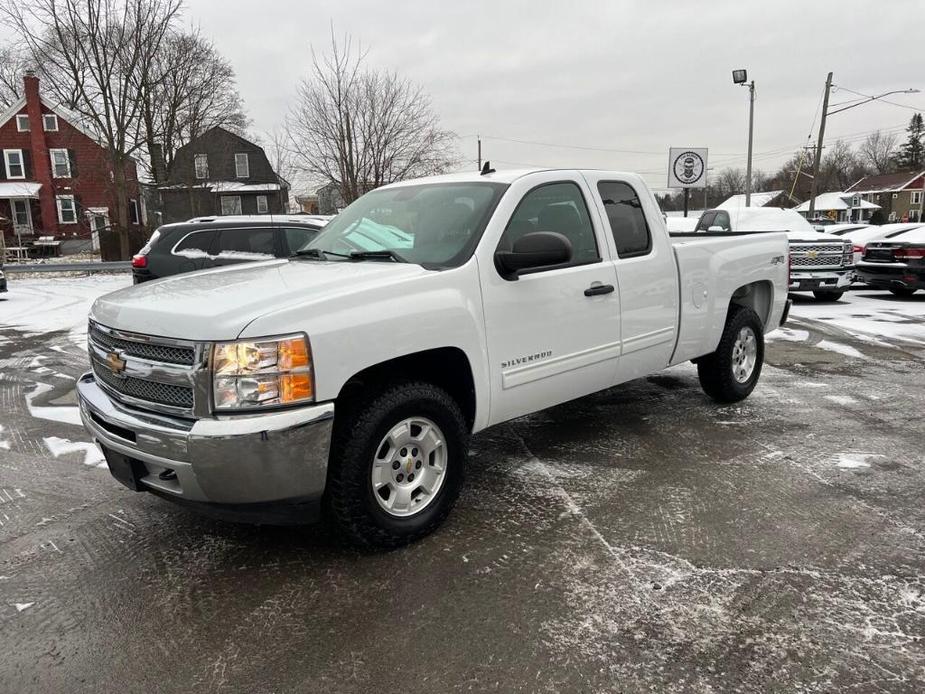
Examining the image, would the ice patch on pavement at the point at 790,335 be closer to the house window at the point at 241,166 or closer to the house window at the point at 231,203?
the house window at the point at 231,203

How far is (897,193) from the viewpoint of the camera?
7588 cm

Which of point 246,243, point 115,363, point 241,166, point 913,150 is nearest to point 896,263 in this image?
point 246,243

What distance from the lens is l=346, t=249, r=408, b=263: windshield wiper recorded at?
3.77 m

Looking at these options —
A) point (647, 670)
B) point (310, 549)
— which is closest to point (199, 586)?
point (310, 549)

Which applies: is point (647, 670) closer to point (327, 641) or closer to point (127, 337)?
point (327, 641)

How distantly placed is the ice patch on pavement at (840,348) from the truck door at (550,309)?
16.8ft

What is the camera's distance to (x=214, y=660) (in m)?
2.59

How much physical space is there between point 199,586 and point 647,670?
1990 millimetres

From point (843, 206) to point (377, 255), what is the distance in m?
66.5

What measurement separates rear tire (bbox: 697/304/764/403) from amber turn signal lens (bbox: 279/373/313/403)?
387 cm

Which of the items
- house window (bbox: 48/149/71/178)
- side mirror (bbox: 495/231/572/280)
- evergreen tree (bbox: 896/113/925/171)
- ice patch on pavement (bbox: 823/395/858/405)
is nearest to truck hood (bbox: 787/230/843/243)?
ice patch on pavement (bbox: 823/395/858/405)

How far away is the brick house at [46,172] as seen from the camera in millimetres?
38000

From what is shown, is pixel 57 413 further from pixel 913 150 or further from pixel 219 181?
pixel 913 150

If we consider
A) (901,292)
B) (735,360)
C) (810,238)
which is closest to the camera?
(735,360)
